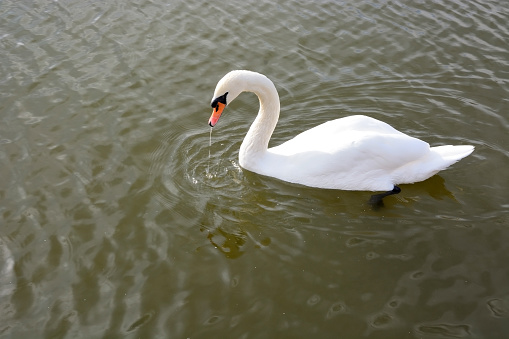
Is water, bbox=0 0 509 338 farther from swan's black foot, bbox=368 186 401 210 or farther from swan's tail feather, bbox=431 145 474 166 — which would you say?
swan's tail feather, bbox=431 145 474 166

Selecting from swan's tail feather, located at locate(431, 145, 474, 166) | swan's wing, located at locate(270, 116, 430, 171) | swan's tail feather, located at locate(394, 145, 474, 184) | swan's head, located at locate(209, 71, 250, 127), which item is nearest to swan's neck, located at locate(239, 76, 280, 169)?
swan's head, located at locate(209, 71, 250, 127)

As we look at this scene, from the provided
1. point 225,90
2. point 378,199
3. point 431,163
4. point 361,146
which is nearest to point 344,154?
point 361,146

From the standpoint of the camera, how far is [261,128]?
7629mm

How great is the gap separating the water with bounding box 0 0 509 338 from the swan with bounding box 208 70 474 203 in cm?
19

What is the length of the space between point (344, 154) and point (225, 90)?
168 cm

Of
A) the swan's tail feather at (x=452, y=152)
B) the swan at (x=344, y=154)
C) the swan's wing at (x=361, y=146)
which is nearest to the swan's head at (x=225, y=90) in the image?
the swan at (x=344, y=154)

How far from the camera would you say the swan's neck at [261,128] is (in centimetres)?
749

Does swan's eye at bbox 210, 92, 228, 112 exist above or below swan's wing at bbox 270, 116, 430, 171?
above

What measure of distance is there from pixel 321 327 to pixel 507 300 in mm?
1941

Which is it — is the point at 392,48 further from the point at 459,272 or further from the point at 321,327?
the point at 321,327

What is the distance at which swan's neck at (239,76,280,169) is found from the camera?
7.49 metres

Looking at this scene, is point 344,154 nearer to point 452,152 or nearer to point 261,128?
point 261,128

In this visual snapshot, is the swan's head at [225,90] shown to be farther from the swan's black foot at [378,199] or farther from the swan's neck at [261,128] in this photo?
the swan's black foot at [378,199]

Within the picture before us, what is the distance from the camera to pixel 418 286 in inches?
234
